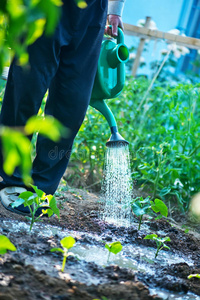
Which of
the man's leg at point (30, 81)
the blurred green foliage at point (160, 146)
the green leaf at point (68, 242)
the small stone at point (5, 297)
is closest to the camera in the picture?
the small stone at point (5, 297)

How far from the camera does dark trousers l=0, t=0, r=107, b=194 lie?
177cm

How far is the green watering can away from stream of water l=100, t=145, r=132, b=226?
94mm

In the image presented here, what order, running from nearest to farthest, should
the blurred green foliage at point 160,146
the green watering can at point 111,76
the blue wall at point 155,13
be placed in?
1. the green watering can at point 111,76
2. the blurred green foliage at point 160,146
3. the blue wall at point 155,13

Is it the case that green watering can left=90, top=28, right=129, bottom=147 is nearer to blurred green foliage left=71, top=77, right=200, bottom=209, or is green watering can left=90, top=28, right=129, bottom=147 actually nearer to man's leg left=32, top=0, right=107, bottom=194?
man's leg left=32, top=0, right=107, bottom=194

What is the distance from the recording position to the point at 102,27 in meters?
1.92

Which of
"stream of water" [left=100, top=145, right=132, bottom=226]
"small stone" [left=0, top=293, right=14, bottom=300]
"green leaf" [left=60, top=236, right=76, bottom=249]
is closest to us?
"small stone" [left=0, top=293, right=14, bottom=300]

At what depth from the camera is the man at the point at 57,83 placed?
1.77 m

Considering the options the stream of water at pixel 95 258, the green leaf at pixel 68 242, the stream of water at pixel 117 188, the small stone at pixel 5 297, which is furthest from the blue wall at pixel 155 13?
the small stone at pixel 5 297

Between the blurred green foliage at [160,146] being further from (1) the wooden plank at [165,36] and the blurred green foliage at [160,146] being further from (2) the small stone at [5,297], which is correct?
(2) the small stone at [5,297]

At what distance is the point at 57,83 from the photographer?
1935mm

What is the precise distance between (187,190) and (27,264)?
181 cm

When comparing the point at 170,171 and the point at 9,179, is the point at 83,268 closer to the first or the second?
the point at 9,179

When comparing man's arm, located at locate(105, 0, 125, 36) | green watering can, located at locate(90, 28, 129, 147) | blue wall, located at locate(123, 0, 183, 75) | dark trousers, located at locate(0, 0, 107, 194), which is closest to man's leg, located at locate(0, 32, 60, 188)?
dark trousers, located at locate(0, 0, 107, 194)

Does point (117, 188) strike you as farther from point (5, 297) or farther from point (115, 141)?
point (5, 297)
